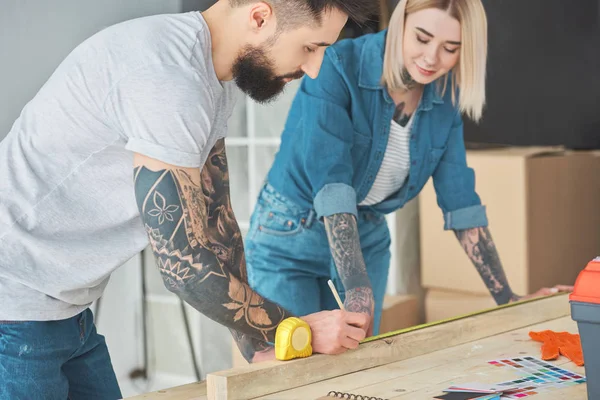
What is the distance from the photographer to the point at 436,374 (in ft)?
5.13

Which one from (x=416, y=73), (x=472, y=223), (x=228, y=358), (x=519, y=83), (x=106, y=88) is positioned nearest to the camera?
(x=106, y=88)

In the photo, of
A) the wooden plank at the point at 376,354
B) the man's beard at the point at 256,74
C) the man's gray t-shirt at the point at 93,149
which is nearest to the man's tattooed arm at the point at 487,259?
the wooden plank at the point at 376,354

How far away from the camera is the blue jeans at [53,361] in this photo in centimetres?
145

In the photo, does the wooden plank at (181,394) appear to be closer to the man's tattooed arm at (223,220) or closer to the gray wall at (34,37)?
the man's tattooed arm at (223,220)

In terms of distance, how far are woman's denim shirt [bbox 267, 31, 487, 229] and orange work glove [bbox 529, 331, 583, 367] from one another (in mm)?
500

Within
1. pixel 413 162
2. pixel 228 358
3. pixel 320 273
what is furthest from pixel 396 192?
pixel 228 358

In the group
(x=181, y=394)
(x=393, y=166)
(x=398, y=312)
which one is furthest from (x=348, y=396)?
(x=398, y=312)

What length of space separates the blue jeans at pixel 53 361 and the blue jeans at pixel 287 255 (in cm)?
60

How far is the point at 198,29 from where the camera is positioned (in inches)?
56.9

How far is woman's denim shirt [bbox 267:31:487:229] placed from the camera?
199 cm

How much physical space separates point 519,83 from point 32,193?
94.2 inches

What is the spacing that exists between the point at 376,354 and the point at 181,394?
1.23 ft

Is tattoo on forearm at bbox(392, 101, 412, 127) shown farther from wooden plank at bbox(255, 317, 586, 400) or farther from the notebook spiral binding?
the notebook spiral binding

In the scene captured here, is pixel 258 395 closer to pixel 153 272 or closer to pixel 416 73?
pixel 416 73
